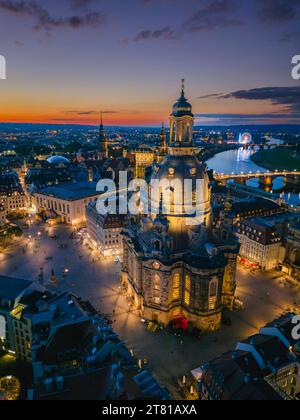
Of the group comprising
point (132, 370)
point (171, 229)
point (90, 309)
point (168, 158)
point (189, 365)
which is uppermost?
point (168, 158)

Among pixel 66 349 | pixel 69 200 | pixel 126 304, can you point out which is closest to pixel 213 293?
pixel 126 304

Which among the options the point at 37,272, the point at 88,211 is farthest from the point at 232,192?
the point at 37,272

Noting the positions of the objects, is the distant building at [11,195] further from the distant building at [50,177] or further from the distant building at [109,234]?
the distant building at [109,234]

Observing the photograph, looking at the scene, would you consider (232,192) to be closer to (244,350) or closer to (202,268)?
(202,268)

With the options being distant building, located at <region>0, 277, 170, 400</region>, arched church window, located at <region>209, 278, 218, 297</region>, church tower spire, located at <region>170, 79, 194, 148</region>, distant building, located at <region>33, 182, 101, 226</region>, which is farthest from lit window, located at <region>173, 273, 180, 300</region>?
distant building, located at <region>33, 182, 101, 226</region>

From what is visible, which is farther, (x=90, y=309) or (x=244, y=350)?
(x=90, y=309)

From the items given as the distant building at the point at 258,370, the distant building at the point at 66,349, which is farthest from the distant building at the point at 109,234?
the distant building at the point at 258,370
